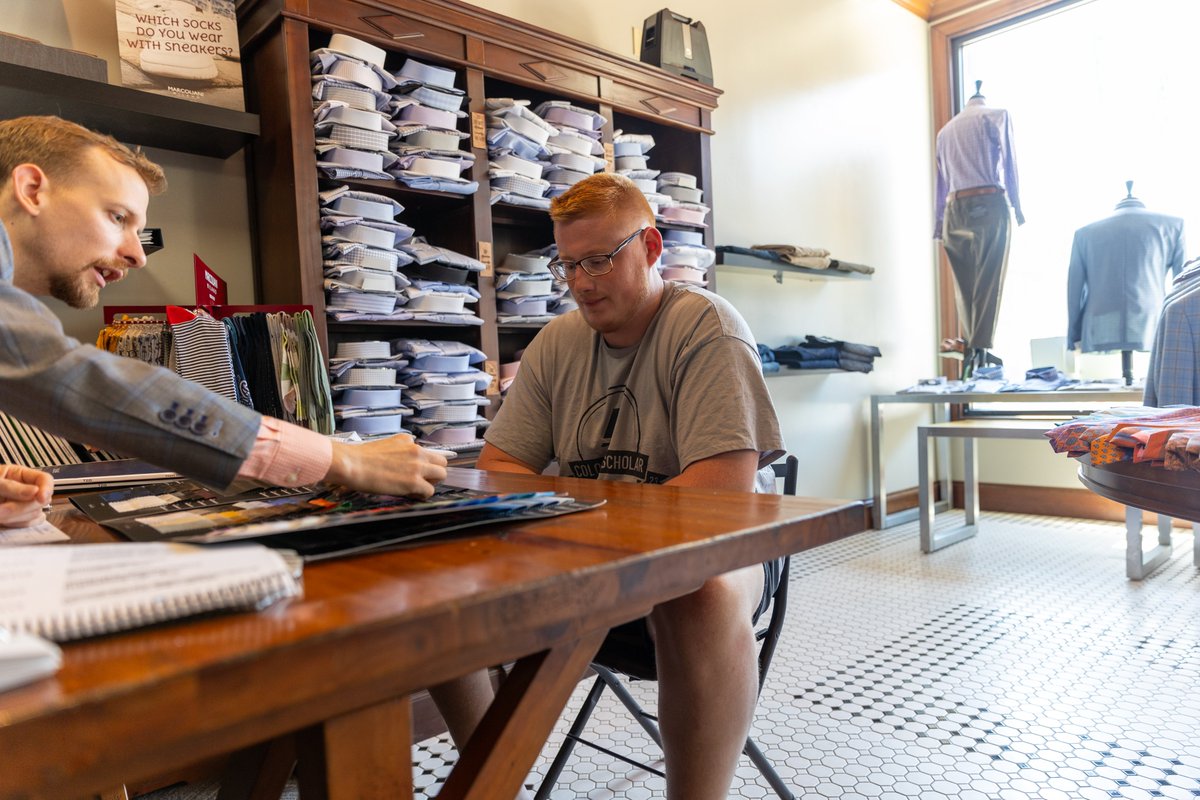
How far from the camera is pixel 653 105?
3014 mm

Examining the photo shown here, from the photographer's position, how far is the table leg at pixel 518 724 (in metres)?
0.56

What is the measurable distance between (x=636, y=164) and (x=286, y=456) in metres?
2.46

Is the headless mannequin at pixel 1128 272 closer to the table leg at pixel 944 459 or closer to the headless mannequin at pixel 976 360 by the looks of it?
the headless mannequin at pixel 976 360

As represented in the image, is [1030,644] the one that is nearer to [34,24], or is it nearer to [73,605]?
[73,605]

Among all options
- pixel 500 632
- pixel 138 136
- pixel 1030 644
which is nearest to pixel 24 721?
pixel 500 632

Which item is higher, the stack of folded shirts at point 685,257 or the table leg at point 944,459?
the stack of folded shirts at point 685,257

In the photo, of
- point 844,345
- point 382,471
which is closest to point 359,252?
point 382,471

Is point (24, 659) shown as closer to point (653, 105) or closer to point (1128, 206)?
point (653, 105)

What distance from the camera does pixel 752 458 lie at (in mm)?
1272

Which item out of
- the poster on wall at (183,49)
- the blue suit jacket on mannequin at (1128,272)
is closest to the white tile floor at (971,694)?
the blue suit jacket on mannequin at (1128,272)

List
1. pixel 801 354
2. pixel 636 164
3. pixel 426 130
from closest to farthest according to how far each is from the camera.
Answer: pixel 426 130 < pixel 636 164 < pixel 801 354

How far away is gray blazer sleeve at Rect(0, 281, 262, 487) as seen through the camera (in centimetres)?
63

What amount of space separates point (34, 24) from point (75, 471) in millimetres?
1444

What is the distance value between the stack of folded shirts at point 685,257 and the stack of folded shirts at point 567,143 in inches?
18.0
